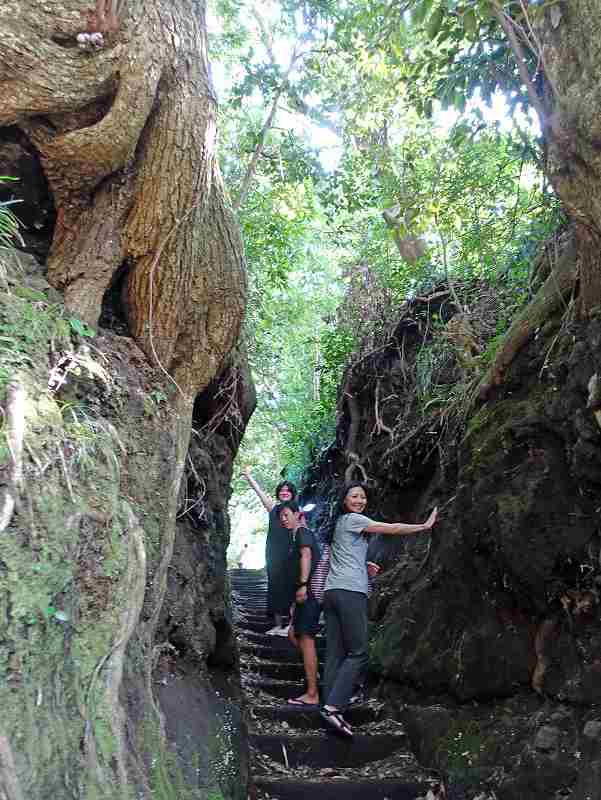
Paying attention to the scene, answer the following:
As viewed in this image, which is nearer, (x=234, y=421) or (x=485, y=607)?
(x=485, y=607)

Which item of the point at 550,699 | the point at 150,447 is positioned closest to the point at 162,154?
the point at 150,447

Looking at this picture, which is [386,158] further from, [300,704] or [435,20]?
[300,704]

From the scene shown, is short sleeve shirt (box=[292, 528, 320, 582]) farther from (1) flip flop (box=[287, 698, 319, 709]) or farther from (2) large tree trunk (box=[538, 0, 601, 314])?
(2) large tree trunk (box=[538, 0, 601, 314])

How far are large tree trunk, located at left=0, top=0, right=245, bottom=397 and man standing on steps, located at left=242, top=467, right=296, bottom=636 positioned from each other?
2794 millimetres

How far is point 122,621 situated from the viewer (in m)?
2.86

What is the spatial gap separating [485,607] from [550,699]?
2.79ft

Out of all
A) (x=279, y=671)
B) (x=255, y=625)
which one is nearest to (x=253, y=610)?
(x=255, y=625)

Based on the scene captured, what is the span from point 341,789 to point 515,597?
174 cm

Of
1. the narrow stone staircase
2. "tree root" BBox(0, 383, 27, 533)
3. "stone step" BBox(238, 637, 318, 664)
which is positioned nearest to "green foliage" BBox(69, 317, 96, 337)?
"tree root" BBox(0, 383, 27, 533)

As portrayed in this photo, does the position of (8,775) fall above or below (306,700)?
above

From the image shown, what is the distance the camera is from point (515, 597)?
4918 mm

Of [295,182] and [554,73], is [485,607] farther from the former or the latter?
[295,182]

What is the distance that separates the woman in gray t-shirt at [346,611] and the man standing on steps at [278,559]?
2.10m

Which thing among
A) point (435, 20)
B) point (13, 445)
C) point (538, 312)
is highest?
point (435, 20)
